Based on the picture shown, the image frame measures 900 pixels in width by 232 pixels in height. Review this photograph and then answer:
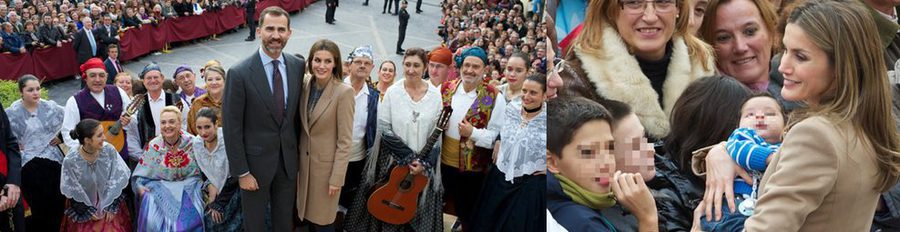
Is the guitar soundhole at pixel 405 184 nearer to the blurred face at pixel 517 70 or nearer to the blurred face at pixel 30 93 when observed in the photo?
the blurred face at pixel 517 70

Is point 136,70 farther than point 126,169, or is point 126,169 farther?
point 136,70

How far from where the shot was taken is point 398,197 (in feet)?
11.1

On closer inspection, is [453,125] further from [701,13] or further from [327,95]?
[701,13]

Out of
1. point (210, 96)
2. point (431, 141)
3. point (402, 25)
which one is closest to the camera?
point (402, 25)

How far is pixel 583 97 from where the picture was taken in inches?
54.3

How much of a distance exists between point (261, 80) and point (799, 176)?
81.5 inches

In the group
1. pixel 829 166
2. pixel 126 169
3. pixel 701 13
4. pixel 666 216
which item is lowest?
pixel 126 169

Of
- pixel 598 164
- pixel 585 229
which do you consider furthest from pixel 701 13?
pixel 585 229

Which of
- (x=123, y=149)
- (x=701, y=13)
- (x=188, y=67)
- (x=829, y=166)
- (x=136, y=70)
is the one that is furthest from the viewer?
(x=136, y=70)

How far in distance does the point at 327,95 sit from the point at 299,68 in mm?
163

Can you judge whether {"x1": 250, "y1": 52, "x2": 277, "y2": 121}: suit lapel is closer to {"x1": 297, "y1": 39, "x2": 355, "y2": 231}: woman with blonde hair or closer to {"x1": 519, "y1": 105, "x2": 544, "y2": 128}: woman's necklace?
{"x1": 297, "y1": 39, "x2": 355, "y2": 231}: woman with blonde hair

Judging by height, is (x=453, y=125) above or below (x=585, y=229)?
below

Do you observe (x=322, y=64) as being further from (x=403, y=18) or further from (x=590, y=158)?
(x=590, y=158)

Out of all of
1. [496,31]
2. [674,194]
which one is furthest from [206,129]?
[674,194]
